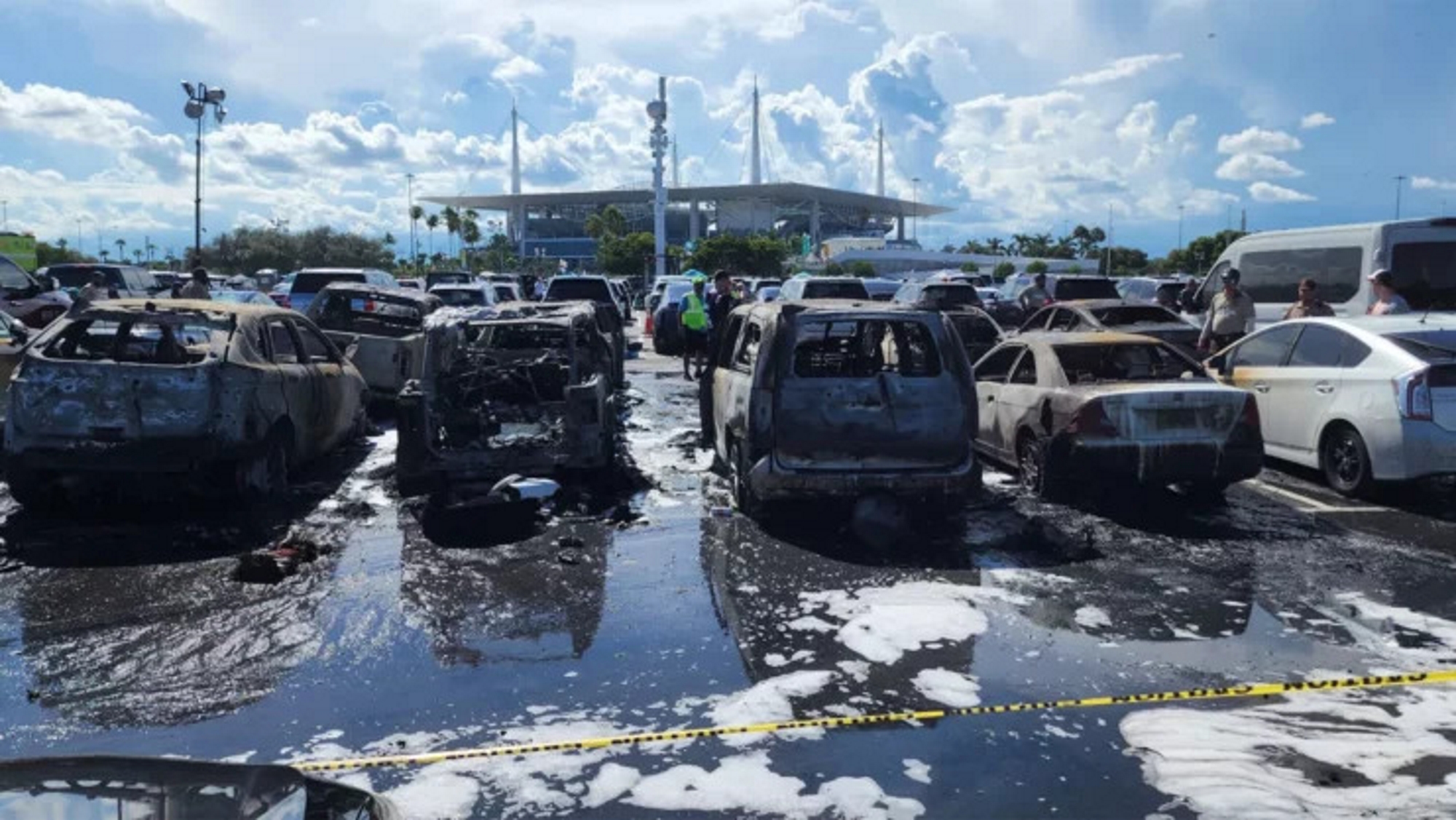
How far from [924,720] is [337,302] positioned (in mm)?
12016

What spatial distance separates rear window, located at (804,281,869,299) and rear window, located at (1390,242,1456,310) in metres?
9.11

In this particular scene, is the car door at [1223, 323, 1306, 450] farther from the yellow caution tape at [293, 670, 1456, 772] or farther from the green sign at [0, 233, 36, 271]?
the green sign at [0, 233, 36, 271]

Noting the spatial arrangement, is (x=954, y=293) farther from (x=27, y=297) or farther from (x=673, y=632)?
(x=673, y=632)

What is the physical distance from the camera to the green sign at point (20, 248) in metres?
38.8

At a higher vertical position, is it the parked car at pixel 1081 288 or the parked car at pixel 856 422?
the parked car at pixel 1081 288

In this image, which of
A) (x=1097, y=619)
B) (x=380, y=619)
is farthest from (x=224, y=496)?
(x=1097, y=619)

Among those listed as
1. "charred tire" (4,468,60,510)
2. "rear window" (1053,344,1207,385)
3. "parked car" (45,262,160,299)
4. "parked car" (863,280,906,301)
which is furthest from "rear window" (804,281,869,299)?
"parked car" (45,262,160,299)

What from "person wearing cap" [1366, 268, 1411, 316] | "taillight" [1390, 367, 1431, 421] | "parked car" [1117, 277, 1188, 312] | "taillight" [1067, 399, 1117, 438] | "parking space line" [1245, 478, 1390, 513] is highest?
"parked car" [1117, 277, 1188, 312]

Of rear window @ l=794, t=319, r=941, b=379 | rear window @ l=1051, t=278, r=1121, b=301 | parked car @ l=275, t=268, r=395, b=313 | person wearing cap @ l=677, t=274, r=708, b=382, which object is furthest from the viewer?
parked car @ l=275, t=268, r=395, b=313

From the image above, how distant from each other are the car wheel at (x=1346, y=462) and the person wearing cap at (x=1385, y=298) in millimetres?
2766

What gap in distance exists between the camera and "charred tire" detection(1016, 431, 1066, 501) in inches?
337

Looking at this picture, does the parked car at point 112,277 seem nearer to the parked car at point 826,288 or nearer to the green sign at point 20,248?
the parked car at point 826,288

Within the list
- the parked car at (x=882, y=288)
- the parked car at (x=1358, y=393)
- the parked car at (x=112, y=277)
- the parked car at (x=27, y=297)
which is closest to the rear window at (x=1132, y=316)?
the parked car at (x=1358, y=393)

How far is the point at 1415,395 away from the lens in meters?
7.99
